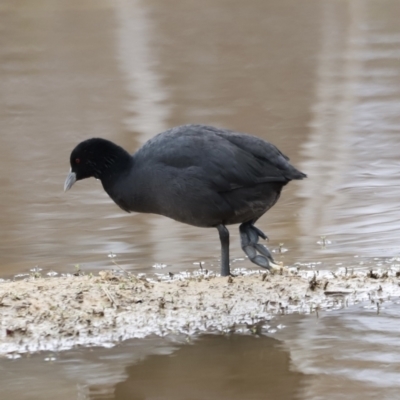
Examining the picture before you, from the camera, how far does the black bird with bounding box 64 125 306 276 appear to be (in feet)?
20.4

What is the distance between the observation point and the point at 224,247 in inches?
254

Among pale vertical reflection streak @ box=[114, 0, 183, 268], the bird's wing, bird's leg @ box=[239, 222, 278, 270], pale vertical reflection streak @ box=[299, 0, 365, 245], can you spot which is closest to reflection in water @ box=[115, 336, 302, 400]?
bird's leg @ box=[239, 222, 278, 270]

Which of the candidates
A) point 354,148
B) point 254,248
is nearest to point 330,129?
point 354,148

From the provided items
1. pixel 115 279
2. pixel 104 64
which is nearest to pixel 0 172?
pixel 115 279

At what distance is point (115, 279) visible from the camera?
6391mm

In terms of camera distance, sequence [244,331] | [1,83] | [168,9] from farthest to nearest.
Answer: [168,9] → [1,83] → [244,331]

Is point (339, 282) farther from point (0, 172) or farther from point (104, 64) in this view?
point (104, 64)

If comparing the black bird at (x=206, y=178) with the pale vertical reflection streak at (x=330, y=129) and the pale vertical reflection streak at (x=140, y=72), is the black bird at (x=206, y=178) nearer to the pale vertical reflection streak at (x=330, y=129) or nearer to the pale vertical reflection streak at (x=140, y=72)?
the pale vertical reflection streak at (x=330, y=129)

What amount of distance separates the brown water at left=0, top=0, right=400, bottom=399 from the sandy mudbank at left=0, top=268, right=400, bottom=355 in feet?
0.55

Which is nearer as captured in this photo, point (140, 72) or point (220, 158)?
point (220, 158)

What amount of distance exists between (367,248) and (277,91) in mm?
7318

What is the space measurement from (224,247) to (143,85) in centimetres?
914

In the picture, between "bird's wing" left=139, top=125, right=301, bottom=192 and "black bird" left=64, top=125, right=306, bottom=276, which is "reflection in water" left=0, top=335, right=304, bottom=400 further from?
"bird's wing" left=139, top=125, right=301, bottom=192

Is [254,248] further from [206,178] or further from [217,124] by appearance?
[217,124]
